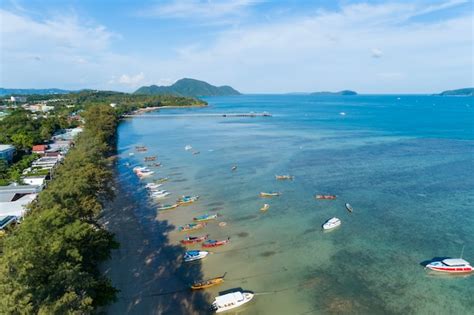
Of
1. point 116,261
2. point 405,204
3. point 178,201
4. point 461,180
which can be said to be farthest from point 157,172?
point 461,180

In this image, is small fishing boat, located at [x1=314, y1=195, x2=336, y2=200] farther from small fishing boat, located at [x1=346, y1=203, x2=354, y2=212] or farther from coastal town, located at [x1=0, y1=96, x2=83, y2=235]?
coastal town, located at [x1=0, y1=96, x2=83, y2=235]

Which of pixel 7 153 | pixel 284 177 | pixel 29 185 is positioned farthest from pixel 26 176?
pixel 284 177

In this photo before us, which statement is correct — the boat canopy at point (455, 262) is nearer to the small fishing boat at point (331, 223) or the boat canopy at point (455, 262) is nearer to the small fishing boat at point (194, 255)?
the small fishing boat at point (331, 223)

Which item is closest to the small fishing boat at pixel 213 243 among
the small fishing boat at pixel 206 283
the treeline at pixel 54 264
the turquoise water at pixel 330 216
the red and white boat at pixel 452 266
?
the turquoise water at pixel 330 216

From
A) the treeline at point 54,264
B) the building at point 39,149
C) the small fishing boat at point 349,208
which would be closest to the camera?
the treeline at point 54,264

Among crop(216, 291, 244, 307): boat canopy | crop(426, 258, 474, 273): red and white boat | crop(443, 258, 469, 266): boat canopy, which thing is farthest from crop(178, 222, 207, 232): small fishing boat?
crop(443, 258, 469, 266): boat canopy

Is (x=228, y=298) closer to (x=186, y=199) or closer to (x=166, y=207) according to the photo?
(x=166, y=207)

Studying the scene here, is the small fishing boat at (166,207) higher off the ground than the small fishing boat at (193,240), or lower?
higher
